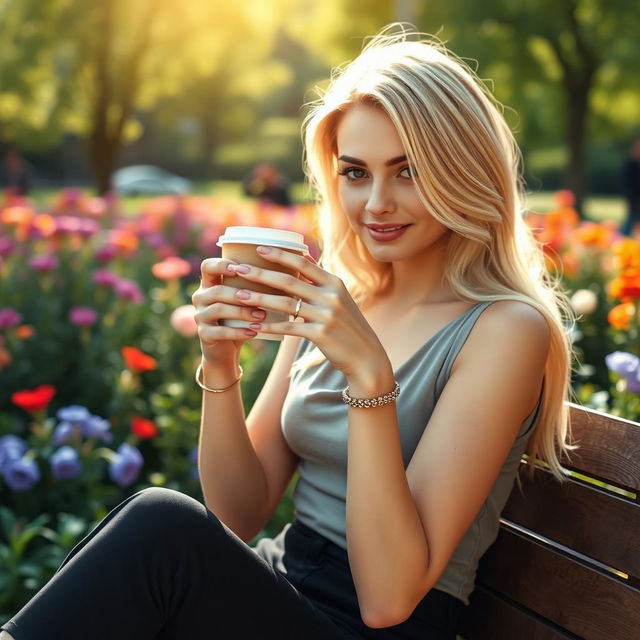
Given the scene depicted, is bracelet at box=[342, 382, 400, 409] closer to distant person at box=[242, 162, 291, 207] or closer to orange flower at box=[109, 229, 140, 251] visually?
orange flower at box=[109, 229, 140, 251]

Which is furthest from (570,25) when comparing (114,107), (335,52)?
(114,107)

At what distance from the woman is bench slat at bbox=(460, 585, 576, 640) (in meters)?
0.08

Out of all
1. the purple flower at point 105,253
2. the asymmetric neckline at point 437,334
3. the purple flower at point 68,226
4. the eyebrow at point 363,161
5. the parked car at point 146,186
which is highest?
the eyebrow at point 363,161

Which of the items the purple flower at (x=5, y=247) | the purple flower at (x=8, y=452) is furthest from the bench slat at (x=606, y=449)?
the purple flower at (x=5, y=247)

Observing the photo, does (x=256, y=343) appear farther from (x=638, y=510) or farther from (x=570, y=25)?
(x=570, y=25)

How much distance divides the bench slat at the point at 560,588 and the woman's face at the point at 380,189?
0.64 meters

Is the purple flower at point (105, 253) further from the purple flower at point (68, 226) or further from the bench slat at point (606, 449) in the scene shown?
the bench slat at point (606, 449)

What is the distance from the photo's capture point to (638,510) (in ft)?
5.59

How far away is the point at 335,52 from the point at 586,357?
58.7 ft

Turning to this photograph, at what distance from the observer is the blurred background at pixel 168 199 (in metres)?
3.21

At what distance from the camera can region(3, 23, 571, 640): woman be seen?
1663mm

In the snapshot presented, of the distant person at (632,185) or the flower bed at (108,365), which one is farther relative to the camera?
the distant person at (632,185)

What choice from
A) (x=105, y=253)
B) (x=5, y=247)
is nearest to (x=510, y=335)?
(x=105, y=253)

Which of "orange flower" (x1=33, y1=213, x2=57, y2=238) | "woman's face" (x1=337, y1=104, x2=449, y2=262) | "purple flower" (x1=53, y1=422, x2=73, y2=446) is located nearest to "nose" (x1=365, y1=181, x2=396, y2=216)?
"woman's face" (x1=337, y1=104, x2=449, y2=262)
